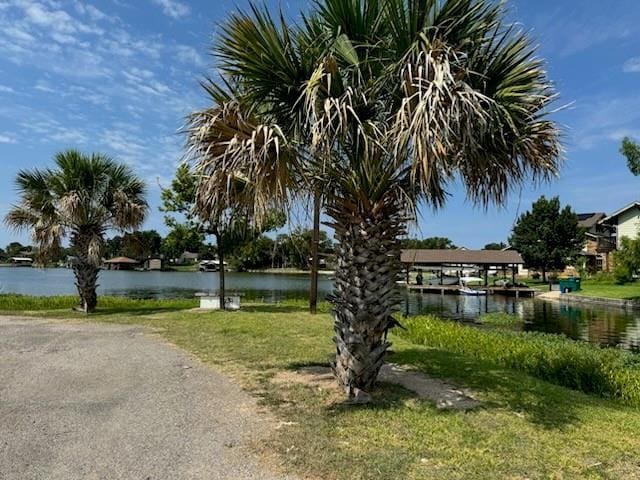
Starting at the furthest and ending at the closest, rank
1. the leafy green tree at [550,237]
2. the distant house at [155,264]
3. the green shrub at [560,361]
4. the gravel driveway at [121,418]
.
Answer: the distant house at [155,264], the leafy green tree at [550,237], the green shrub at [560,361], the gravel driveway at [121,418]

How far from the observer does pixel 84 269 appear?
16.0 metres

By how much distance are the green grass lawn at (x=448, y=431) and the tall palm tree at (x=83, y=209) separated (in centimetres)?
909

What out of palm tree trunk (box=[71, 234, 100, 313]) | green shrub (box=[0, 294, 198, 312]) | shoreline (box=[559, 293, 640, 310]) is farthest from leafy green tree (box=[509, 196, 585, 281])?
palm tree trunk (box=[71, 234, 100, 313])

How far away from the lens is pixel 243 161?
545cm

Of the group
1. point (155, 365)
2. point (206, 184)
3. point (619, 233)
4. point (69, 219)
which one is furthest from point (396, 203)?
point (619, 233)

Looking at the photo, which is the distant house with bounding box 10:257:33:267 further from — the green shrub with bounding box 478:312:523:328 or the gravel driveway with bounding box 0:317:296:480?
the gravel driveway with bounding box 0:317:296:480

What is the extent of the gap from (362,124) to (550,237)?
2100 inches

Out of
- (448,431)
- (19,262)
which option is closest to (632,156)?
(448,431)

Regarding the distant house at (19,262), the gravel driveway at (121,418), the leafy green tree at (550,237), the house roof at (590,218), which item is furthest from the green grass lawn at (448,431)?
the distant house at (19,262)

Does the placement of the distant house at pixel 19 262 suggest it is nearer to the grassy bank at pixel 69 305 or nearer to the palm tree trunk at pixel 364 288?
the grassy bank at pixel 69 305

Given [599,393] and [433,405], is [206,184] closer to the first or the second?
[433,405]

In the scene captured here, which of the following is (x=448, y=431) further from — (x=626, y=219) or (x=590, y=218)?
(x=590, y=218)

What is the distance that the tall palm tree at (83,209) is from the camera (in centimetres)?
1576

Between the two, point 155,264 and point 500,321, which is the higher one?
point 155,264
